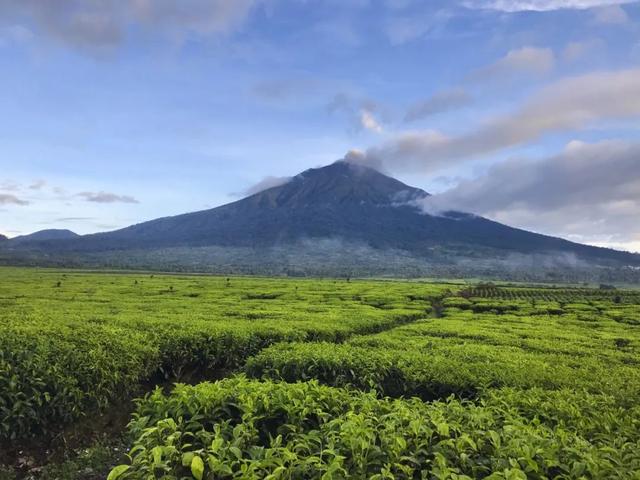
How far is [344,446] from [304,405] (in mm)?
1184

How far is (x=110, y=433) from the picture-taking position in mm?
9531

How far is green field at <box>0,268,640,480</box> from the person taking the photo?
3.99 metres

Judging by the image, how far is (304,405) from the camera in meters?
5.39

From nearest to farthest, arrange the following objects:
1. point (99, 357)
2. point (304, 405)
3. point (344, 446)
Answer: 1. point (344, 446)
2. point (304, 405)
3. point (99, 357)

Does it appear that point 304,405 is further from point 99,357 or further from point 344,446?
point 99,357

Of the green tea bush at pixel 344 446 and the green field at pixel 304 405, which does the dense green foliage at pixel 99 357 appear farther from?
the green tea bush at pixel 344 446

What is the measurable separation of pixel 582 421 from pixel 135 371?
9.04m

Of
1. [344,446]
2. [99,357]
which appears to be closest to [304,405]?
[344,446]

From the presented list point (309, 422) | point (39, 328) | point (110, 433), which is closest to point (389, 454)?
point (309, 422)

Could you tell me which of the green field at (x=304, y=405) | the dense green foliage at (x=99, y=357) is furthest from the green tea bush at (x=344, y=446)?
the dense green foliage at (x=99, y=357)

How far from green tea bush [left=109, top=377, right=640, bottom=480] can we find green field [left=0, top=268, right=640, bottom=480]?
0.07 feet

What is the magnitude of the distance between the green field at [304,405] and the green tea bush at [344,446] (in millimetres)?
21

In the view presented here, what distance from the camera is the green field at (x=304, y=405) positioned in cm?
399

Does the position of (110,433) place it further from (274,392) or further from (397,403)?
(397,403)
